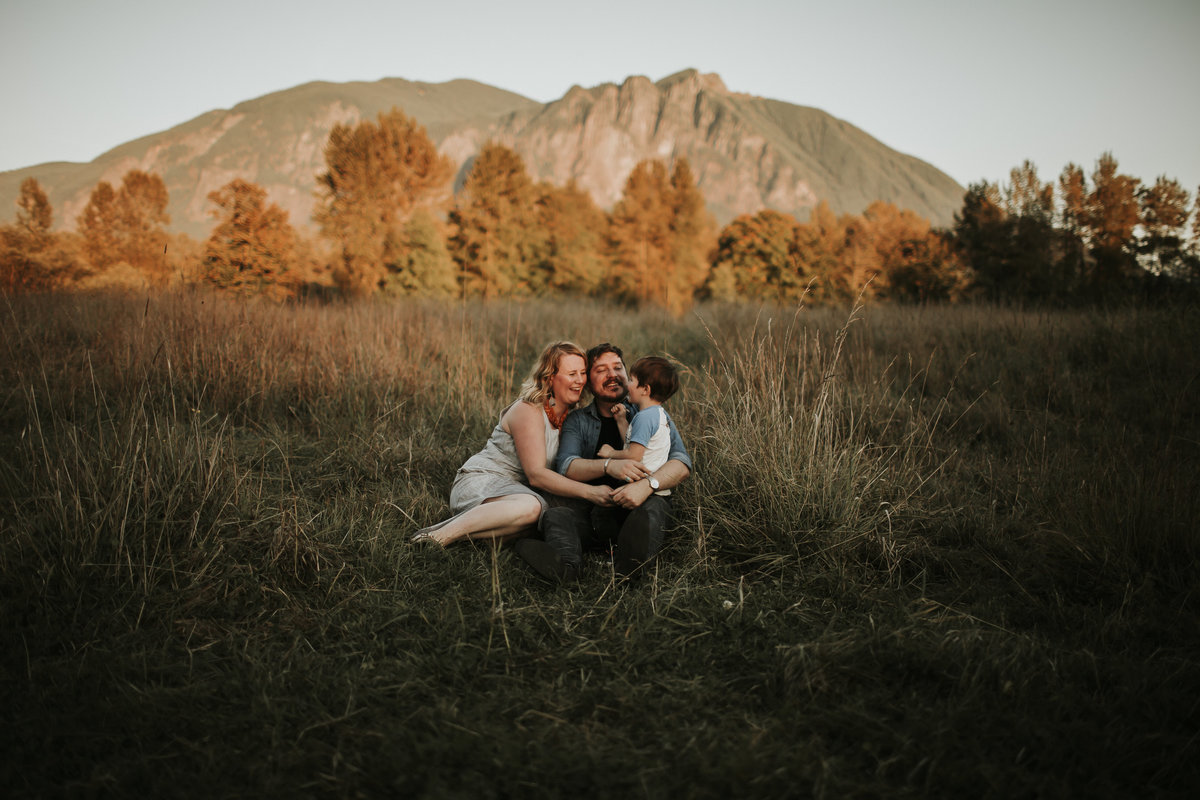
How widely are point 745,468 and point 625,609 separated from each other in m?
1.20

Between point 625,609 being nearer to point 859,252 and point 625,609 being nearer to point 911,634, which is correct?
point 911,634

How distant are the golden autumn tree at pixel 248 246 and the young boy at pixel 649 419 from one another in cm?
518

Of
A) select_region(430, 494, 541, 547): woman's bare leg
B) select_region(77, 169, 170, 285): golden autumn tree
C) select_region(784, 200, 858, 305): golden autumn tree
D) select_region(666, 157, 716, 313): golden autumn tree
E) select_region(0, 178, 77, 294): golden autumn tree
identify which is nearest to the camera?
select_region(430, 494, 541, 547): woman's bare leg

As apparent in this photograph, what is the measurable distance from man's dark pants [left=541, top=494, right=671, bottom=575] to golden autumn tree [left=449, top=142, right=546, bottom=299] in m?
19.5

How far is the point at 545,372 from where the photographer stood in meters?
3.28

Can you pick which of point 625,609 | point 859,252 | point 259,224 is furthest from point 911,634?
point 859,252

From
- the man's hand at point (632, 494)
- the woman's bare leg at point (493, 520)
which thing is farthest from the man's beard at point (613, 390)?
the woman's bare leg at point (493, 520)

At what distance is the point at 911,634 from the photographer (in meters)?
2.30

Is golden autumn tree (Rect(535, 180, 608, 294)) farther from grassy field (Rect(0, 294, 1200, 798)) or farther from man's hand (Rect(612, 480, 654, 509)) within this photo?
man's hand (Rect(612, 480, 654, 509))

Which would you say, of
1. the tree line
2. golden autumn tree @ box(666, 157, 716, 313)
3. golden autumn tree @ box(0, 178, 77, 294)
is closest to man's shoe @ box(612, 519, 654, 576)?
golden autumn tree @ box(0, 178, 77, 294)

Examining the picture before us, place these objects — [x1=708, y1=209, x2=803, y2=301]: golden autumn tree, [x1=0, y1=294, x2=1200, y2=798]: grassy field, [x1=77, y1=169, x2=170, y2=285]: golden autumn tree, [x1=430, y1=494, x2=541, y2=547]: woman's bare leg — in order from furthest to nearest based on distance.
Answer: [x1=77, y1=169, x2=170, y2=285]: golden autumn tree, [x1=708, y1=209, x2=803, y2=301]: golden autumn tree, [x1=430, y1=494, x2=541, y2=547]: woman's bare leg, [x1=0, y1=294, x2=1200, y2=798]: grassy field

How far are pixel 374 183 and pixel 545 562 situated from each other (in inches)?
966

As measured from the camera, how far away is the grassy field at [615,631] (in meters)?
1.66

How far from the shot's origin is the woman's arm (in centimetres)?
302
